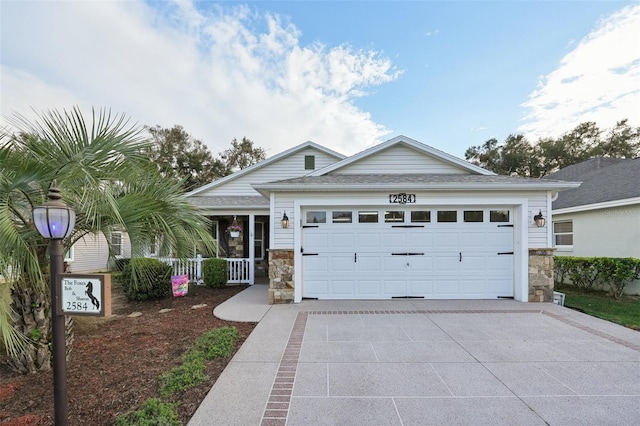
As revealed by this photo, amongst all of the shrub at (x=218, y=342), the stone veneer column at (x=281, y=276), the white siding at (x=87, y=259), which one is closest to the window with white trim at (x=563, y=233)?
the stone veneer column at (x=281, y=276)

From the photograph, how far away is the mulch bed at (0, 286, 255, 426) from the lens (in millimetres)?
2602

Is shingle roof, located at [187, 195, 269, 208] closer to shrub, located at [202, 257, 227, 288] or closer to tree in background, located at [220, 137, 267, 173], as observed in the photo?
shrub, located at [202, 257, 227, 288]

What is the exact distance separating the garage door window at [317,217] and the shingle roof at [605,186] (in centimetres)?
902

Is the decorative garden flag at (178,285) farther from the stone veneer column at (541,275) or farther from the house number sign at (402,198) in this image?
the stone veneer column at (541,275)

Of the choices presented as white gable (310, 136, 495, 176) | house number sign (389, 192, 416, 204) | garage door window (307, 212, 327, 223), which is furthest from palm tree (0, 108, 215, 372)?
white gable (310, 136, 495, 176)

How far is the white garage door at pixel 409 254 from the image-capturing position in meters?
6.78

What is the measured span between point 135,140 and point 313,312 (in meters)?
4.35

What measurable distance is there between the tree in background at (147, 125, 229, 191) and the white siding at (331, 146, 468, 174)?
16.9 meters

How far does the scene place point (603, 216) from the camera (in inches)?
361

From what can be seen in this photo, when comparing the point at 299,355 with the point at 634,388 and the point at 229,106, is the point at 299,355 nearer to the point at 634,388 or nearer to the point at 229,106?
the point at 634,388

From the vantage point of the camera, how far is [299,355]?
3.75m

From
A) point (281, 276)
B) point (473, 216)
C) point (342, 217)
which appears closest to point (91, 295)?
point (281, 276)

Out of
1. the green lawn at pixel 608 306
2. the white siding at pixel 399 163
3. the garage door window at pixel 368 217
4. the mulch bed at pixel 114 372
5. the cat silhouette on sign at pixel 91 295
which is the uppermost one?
the white siding at pixel 399 163

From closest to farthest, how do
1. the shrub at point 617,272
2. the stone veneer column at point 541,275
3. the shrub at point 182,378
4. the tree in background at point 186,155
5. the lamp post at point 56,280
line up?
the lamp post at point 56,280 < the shrub at point 182,378 < the stone veneer column at point 541,275 < the shrub at point 617,272 < the tree in background at point 186,155
